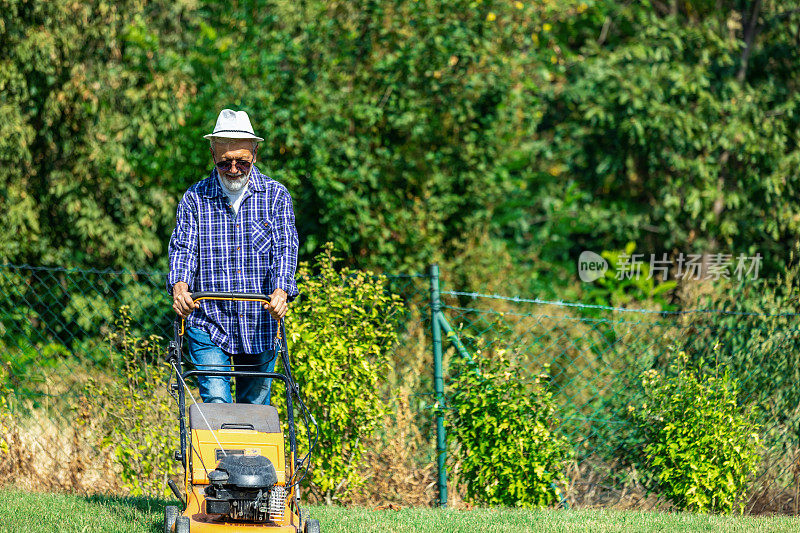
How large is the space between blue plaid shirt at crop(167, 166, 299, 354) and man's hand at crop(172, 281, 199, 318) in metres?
0.14

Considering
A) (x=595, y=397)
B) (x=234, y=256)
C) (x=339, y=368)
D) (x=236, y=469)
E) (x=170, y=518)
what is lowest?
(x=170, y=518)

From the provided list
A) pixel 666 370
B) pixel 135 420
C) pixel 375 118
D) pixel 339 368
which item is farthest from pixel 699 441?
pixel 375 118

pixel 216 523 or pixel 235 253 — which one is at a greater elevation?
pixel 235 253

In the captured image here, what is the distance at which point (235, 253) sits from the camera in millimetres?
4336

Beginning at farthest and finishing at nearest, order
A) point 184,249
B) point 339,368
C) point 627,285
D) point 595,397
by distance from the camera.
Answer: point 627,285 < point 595,397 < point 339,368 < point 184,249

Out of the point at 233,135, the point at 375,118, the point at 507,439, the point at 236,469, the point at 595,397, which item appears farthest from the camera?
the point at 375,118

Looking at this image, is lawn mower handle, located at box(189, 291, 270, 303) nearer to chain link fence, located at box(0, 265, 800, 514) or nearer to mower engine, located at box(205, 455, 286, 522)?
mower engine, located at box(205, 455, 286, 522)

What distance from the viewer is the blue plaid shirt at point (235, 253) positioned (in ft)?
14.1

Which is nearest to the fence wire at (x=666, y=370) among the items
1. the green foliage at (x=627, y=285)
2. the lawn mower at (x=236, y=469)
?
the lawn mower at (x=236, y=469)

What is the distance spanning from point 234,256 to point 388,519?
1533 millimetres

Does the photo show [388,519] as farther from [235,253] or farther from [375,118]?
[375,118]

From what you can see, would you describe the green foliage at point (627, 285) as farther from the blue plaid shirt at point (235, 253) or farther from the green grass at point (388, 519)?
the blue plaid shirt at point (235, 253)

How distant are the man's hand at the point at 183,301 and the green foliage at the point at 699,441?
2623 millimetres

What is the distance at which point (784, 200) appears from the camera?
907 cm
